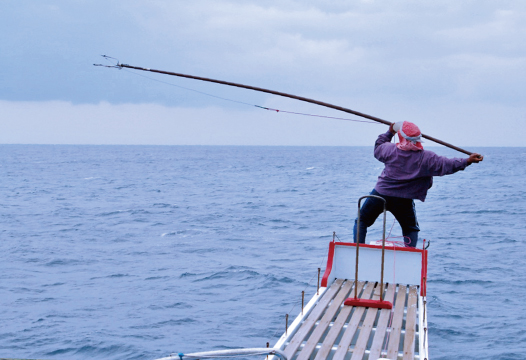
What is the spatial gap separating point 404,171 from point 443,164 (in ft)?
2.16

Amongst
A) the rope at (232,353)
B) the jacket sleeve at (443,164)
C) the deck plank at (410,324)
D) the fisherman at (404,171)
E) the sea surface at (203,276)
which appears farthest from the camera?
the sea surface at (203,276)

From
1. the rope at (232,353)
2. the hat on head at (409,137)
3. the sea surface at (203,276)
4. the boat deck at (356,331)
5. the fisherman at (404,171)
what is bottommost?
the sea surface at (203,276)

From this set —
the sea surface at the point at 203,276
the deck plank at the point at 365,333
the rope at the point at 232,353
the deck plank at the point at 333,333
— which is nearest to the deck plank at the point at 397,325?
the deck plank at the point at 365,333

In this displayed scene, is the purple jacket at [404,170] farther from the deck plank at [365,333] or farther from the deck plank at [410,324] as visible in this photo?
the deck plank at [365,333]

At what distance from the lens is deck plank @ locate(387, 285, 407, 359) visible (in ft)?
18.8

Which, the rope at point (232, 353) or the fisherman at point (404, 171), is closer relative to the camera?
the rope at point (232, 353)

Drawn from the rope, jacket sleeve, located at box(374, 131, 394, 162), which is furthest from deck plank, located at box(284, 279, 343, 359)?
jacket sleeve, located at box(374, 131, 394, 162)

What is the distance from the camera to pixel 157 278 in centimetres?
1909

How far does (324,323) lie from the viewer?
258 inches

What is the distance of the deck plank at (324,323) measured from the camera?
19.0 feet

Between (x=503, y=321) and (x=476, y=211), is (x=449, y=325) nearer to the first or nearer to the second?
(x=503, y=321)

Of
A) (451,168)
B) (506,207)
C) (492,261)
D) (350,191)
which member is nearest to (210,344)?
(451,168)

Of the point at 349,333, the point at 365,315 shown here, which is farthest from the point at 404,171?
the point at 349,333

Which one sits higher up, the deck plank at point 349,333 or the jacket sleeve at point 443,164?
the jacket sleeve at point 443,164
